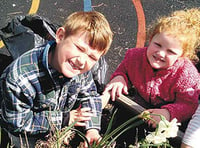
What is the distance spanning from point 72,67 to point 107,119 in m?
0.66

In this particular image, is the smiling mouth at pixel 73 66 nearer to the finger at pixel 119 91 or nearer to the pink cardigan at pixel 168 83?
the finger at pixel 119 91

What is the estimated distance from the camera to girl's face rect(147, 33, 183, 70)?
6.59 feet

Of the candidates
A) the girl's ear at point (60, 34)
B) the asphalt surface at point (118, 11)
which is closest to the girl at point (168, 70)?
the girl's ear at point (60, 34)

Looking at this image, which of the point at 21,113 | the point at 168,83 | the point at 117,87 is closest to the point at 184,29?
the point at 168,83

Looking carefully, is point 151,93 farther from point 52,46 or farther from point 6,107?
point 6,107

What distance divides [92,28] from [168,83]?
0.75 m

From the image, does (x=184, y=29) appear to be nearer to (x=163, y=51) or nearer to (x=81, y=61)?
(x=163, y=51)

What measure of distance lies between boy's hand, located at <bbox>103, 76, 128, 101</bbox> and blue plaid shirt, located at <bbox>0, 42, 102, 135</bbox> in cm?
12

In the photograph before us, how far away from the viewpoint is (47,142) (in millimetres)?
1885

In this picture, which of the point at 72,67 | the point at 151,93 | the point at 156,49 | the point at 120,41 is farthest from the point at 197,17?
the point at 120,41

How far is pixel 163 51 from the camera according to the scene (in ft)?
A: 6.65

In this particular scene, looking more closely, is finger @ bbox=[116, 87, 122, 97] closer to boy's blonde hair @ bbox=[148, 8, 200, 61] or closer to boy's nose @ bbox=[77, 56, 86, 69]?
boy's blonde hair @ bbox=[148, 8, 200, 61]

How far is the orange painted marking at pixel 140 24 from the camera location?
3.34 m

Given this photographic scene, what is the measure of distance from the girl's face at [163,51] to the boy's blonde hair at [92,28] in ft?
1.41
